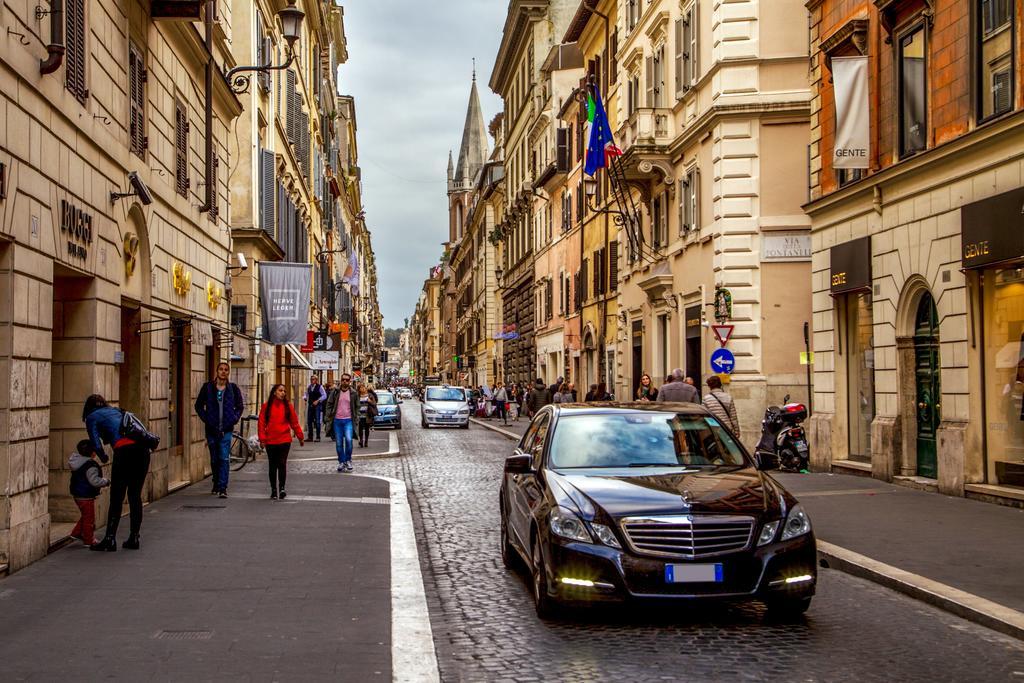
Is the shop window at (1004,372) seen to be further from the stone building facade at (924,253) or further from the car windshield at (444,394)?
the car windshield at (444,394)

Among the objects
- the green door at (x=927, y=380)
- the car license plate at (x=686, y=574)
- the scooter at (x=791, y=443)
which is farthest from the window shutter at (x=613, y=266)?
the car license plate at (x=686, y=574)

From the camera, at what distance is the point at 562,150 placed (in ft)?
165

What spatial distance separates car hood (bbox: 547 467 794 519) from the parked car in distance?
3631 centimetres

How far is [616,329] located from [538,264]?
2134 cm

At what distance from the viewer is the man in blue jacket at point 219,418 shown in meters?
17.3

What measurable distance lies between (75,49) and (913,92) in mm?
11637

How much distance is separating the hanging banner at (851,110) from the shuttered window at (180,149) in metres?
9.95

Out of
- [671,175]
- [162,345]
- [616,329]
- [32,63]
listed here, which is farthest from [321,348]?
[32,63]

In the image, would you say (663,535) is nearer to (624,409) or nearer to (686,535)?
(686,535)

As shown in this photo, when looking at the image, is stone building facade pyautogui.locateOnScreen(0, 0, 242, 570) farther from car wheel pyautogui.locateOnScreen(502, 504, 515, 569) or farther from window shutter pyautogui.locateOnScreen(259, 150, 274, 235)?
window shutter pyautogui.locateOnScreen(259, 150, 274, 235)

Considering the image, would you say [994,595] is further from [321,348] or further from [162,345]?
[321,348]

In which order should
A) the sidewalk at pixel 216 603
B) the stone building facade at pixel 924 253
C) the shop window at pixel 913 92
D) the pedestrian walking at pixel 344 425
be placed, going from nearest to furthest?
the sidewalk at pixel 216 603
the stone building facade at pixel 924 253
the shop window at pixel 913 92
the pedestrian walking at pixel 344 425

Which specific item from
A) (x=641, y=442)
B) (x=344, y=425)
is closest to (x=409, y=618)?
(x=641, y=442)

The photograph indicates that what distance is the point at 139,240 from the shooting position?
51.9 ft
